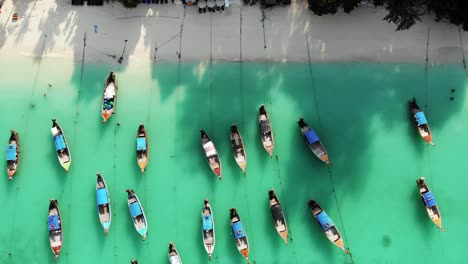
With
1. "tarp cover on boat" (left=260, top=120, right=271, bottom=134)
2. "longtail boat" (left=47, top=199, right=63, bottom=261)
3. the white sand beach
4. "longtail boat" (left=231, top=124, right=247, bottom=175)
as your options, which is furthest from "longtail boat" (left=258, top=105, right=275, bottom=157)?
"longtail boat" (left=47, top=199, right=63, bottom=261)

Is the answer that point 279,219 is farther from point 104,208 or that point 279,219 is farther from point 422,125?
point 104,208

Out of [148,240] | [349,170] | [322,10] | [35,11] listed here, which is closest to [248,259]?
[148,240]

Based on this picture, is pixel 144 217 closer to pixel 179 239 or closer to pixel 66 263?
pixel 179 239

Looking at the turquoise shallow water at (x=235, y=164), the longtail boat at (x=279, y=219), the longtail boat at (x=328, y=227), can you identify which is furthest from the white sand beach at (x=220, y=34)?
the longtail boat at (x=328, y=227)

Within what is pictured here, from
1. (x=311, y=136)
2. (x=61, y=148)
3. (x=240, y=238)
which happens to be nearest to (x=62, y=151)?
(x=61, y=148)

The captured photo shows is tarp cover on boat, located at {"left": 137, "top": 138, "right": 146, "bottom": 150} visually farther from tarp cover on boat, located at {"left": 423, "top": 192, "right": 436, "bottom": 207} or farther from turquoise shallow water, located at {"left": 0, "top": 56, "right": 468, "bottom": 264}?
tarp cover on boat, located at {"left": 423, "top": 192, "right": 436, "bottom": 207}

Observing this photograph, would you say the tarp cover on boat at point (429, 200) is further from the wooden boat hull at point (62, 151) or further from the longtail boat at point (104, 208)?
the wooden boat hull at point (62, 151)
